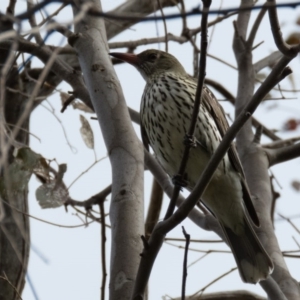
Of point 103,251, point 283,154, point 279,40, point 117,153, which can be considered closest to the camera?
point 279,40

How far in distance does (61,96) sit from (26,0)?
1.60 meters

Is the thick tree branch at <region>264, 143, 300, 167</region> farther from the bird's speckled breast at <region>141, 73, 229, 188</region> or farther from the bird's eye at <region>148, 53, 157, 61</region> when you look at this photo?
the bird's eye at <region>148, 53, 157, 61</region>

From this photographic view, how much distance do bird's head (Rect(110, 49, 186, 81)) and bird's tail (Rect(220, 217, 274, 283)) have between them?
3.81 ft

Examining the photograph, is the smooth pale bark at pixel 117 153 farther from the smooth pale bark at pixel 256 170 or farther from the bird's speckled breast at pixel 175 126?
the smooth pale bark at pixel 256 170

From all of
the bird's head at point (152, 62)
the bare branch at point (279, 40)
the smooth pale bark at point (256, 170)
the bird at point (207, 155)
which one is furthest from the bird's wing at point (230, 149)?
the bare branch at point (279, 40)

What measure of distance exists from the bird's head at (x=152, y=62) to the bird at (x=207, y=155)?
0.42 m

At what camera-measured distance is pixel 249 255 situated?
3996mm

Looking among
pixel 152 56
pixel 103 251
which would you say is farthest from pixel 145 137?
pixel 103 251

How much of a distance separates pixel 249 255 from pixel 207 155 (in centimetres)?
63

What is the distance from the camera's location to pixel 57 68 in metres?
4.00

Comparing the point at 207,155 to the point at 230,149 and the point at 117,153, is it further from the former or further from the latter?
the point at 117,153

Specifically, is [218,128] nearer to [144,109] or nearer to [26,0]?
[144,109]

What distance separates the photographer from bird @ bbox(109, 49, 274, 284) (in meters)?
3.91

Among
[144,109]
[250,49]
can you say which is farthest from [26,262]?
[250,49]
